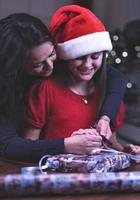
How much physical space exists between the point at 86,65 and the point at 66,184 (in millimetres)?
419

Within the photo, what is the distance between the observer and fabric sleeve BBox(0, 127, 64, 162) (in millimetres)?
889

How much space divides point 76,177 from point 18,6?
2.00 m

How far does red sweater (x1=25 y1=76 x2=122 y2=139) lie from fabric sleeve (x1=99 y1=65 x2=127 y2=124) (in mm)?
48

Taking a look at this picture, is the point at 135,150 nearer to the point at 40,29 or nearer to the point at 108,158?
the point at 108,158

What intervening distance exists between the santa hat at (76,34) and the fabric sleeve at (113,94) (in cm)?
11

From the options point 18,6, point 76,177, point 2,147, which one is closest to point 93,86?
point 2,147

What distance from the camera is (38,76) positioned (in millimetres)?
1046

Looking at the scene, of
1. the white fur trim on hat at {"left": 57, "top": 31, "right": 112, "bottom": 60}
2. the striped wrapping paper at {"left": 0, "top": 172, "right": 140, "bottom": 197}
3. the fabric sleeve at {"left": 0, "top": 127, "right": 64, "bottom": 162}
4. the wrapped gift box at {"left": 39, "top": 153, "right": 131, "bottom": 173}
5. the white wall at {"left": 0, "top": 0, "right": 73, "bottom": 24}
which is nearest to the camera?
the striped wrapping paper at {"left": 0, "top": 172, "right": 140, "bottom": 197}

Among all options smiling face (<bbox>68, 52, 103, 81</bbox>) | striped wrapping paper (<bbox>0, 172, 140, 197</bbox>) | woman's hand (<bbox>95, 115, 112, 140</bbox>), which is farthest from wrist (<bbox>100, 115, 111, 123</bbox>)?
striped wrapping paper (<bbox>0, 172, 140, 197</bbox>)

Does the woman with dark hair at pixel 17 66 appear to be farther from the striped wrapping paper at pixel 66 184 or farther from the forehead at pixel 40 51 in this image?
the striped wrapping paper at pixel 66 184

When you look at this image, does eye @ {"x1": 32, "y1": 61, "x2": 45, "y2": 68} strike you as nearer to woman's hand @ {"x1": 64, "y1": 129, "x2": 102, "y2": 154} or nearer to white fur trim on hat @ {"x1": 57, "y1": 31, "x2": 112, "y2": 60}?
white fur trim on hat @ {"x1": 57, "y1": 31, "x2": 112, "y2": 60}

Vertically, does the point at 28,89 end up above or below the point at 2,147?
above

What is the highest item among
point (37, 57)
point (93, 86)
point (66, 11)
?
point (66, 11)

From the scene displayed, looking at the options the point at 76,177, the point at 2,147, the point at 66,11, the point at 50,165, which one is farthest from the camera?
the point at 66,11
